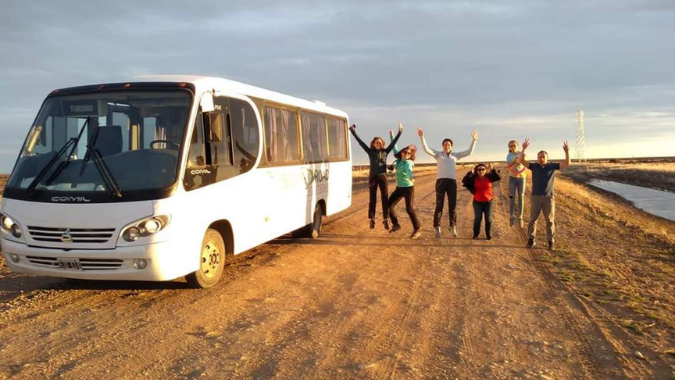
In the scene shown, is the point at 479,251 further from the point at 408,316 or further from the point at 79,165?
the point at 79,165

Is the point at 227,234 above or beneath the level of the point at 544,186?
beneath

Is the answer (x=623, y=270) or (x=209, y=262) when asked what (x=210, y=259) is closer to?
(x=209, y=262)

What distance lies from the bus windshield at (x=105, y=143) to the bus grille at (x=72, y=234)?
1.50 ft

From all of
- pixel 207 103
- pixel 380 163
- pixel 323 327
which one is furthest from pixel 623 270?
pixel 207 103

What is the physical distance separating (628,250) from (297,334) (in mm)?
8619

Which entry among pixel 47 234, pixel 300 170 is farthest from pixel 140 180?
pixel 300 170

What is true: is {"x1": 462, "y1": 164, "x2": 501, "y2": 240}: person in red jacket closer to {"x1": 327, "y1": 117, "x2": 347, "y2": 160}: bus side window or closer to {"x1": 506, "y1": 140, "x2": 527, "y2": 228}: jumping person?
{"x1": 506, "y1": 140, "x2": 527, "y2": 228}: jumping person

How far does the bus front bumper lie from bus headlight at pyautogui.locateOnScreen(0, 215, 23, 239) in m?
0.13

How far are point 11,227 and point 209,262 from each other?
2.43m

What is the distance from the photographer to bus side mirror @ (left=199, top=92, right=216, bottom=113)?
271 inches

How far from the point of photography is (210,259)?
7211 mm

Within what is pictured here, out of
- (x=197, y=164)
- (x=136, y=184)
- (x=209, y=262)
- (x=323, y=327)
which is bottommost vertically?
(x=323, y=327)

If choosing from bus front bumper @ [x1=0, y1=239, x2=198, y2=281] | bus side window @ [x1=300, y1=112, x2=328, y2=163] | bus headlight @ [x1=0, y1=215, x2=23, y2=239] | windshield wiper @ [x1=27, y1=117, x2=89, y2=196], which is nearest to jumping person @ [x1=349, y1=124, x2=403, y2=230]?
bus side window @ [x1=300, y1=112, x2=328, y2=163]

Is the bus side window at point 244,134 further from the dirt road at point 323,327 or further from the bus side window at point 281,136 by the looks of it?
the dirt road at point 323,327
